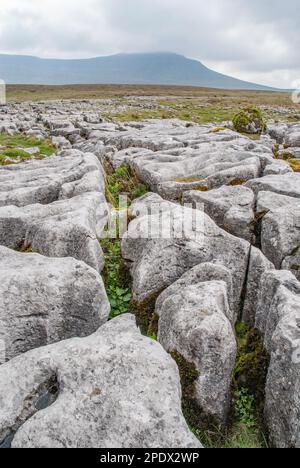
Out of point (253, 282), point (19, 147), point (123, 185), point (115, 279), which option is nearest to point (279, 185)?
point (253, 282)

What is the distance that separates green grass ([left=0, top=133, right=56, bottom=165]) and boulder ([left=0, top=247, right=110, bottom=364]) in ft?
75.8

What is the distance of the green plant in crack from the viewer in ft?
40.4

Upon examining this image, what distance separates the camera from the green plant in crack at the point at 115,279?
12305 mm

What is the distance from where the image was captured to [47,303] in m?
9.59

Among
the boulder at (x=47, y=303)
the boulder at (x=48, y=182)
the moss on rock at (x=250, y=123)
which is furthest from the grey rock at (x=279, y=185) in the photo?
the moss on rock at (x=250, y=123)

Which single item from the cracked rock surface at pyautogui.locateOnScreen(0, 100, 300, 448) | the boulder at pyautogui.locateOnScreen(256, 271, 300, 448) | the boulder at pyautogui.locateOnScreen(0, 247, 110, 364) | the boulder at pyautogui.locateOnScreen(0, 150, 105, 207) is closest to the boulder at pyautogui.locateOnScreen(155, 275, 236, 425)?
the cracked rock surface at pyautogui.locateOnScreen(0, 100, 300, 448)

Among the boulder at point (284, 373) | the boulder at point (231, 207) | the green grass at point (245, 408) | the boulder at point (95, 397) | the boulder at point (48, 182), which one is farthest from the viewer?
the boulder at point (48, 182)

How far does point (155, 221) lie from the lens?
13648mm

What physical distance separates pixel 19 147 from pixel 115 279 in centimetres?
3248

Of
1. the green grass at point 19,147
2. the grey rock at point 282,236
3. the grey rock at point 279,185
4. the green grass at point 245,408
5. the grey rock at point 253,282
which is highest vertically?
the grey rock at point 279,185

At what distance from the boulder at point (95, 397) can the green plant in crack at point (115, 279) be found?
3842 mm

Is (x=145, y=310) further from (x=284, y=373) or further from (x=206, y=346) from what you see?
(x=284, y=373)

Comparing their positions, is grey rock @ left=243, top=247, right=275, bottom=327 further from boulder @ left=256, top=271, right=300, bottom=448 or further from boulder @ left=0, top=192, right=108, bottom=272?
boulder @ left=0, top=192, right=108, bottom=272

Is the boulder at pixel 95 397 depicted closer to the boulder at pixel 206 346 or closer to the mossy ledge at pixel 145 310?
the boulder at pixel 206 346
